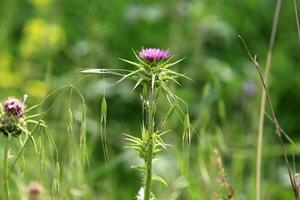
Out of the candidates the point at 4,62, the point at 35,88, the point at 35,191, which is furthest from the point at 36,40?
the point at 35,191

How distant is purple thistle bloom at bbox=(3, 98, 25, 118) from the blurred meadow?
39.6 inches

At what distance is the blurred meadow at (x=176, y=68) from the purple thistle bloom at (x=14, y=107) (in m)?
1.01

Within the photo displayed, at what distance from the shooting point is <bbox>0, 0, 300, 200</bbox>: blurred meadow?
9.32 feet

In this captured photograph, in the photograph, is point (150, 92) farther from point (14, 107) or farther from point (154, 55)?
point (14, 107)

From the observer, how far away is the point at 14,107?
4.05 feet

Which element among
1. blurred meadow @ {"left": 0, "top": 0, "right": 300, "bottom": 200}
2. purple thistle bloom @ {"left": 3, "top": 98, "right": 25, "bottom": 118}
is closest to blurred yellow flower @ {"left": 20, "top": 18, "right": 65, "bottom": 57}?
blurred meadow @ {"left": 0, "top": 0, "right": 300, "bottom": 200}

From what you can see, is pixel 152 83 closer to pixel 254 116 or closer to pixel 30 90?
pixel 254 116

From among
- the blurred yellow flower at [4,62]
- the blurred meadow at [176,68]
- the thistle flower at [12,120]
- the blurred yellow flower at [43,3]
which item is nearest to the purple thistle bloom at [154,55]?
the thistle flower at [12,120]

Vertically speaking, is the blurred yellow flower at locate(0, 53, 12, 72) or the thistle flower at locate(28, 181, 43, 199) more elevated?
the blurred yellow flower at locate(0, 53, 12, 72)

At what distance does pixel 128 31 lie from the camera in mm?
4652

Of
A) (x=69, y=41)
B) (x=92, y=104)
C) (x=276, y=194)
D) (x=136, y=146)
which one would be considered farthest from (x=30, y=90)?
(x=136, y=146)

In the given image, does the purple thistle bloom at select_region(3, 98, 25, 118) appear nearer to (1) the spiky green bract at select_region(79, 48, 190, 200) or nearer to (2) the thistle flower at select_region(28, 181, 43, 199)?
(1) the spiky green bract at select_region(79, 48, 190, 200)

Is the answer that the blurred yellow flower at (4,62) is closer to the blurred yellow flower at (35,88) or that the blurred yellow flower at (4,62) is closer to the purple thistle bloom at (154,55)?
the blurred yellow flower at (35,88)

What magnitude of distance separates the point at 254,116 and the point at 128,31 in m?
1.97
